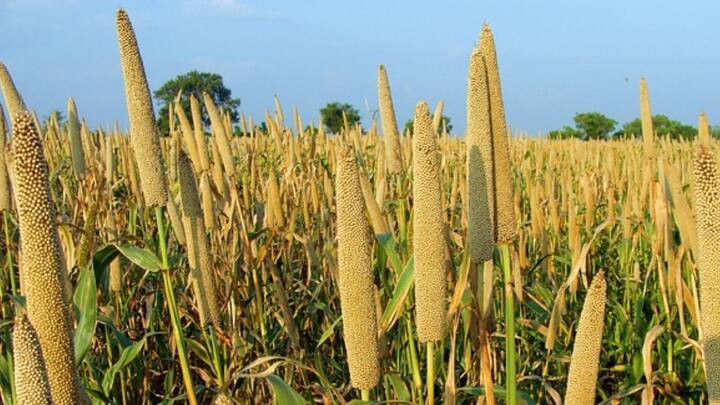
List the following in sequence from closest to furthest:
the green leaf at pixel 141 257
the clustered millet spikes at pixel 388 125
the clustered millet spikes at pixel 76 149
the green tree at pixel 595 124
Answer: the green leaf at pixel 141 257 → the clustered millet spikes at pixel 388 125 → the clustered millet spikes at pixel 76 149 → the green tree at pixel 595 124

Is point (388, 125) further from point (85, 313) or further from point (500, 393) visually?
point (85, 313)

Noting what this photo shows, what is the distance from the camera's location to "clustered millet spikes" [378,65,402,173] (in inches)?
128

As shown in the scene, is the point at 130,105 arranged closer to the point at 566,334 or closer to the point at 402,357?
the point at 402,357

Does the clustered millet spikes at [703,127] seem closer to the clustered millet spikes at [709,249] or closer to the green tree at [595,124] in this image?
the clustered millet spikes at [709,249]

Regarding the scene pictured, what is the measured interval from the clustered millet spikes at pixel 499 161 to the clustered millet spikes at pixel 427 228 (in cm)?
15

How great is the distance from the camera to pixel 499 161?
157 centimetres

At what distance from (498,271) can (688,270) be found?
28.9 inches

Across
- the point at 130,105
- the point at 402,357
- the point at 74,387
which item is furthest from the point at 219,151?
the point at 74,387

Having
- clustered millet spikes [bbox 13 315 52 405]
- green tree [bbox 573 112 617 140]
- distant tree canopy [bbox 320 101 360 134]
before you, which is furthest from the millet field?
Answer: green tree [bbox 573 112 617 140]

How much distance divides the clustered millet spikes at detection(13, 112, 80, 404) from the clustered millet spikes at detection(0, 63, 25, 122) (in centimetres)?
180

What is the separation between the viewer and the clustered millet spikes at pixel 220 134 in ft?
11.0

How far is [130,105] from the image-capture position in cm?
191

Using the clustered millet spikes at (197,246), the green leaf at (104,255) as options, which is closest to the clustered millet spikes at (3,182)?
the green leaf at (104,255)

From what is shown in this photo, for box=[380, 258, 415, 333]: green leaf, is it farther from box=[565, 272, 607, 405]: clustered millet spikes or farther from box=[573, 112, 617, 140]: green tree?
box=[573, 112, 617, 140]: green tree
